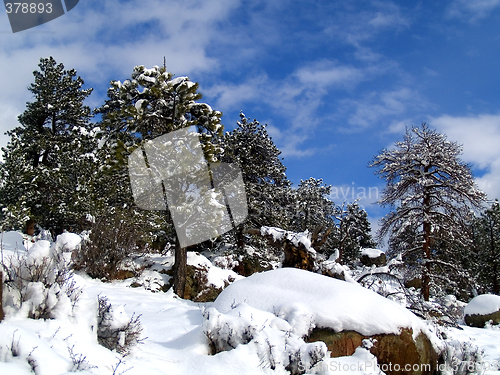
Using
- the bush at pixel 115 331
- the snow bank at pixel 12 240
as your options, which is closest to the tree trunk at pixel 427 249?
the bush at pixel 115 331

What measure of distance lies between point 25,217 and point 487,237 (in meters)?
28.8

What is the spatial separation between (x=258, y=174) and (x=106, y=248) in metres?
9.10

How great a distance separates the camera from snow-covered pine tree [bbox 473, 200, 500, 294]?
24.9 metres

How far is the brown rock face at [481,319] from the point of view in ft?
42.6

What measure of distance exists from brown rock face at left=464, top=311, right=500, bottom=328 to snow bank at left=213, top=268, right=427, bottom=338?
9709mm

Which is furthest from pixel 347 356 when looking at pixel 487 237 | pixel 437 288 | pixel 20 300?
pixel 487 237

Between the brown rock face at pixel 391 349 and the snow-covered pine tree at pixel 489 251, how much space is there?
23.4 metres

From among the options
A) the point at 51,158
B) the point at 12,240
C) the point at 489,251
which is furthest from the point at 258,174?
the point at 489,251

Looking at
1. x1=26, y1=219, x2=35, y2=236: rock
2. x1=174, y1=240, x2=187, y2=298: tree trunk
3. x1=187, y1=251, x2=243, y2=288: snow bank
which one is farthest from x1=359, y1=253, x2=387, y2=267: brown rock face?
x1=26, y1=219, x2=35, y2=236: rock

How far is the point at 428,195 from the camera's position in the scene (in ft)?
43.9

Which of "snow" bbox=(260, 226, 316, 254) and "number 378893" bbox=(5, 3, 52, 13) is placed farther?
"snow" bbox=(260, 226, 316, 254)

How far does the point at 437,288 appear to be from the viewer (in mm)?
13039

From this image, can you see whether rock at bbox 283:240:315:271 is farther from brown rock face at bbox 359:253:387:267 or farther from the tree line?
brown rock face at bbox 359:253:387:267

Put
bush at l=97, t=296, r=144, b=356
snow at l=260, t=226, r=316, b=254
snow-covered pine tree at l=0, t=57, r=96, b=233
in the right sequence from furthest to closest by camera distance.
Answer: snow-covered pine tree at l=0, t=57, r=96, b=233, snow at l=260, t=226, r=316, b=254, bush at l=97, t=296, r=144, b=356
